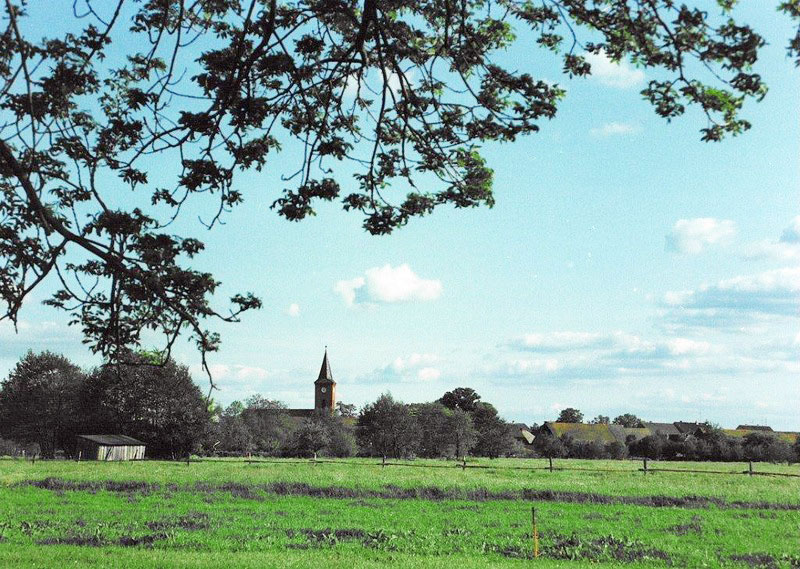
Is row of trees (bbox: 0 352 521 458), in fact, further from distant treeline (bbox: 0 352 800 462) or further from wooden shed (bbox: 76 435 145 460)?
wooden shed (bbox: 76 435 145 460)

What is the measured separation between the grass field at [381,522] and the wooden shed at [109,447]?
2909cm

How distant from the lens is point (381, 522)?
22.1m

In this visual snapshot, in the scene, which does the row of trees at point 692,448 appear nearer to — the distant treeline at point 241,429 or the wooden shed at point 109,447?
the distant treeline at point 241,429

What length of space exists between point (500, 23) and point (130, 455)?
68.8 metres

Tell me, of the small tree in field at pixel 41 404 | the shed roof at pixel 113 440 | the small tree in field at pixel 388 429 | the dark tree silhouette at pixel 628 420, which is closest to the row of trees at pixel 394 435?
the small tree in field at pixel 388 429

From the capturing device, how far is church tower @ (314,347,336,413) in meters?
155

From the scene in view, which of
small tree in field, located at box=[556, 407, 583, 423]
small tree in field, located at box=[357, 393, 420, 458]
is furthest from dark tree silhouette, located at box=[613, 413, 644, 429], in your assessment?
small tree in field, located at box=[357, 393, 420, 458]

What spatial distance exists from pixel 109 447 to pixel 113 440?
5.92 feet

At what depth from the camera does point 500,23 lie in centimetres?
948

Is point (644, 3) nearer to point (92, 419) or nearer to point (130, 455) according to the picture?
point (130, 455)

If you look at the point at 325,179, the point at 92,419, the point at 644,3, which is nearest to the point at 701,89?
the point at 644,3

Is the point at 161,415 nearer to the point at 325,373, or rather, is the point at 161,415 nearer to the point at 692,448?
the point at 692,448

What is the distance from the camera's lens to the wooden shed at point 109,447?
65.2 m

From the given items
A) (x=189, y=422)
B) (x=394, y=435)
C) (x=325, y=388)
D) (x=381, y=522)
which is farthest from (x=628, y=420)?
(x=381, y=522)
